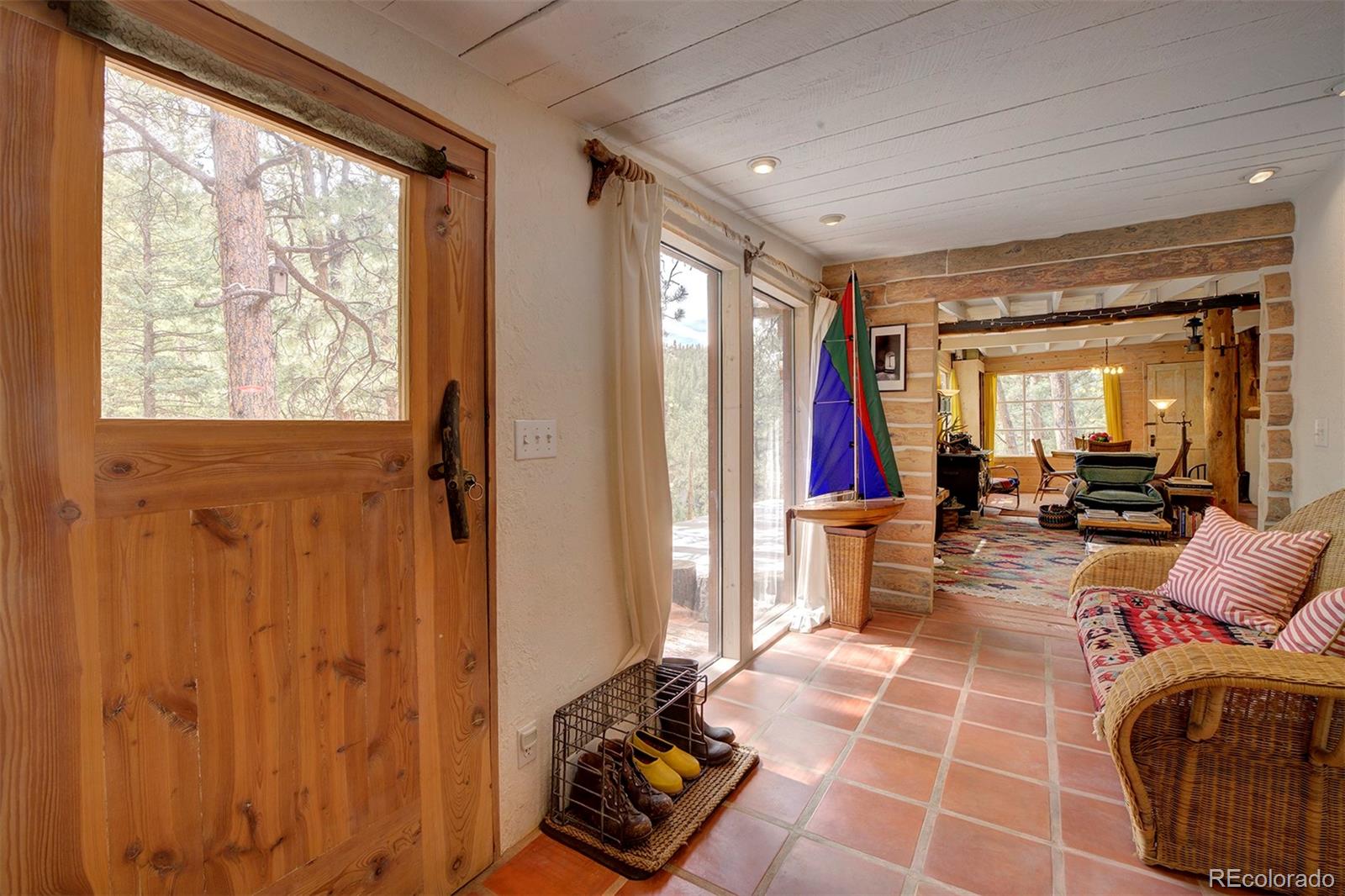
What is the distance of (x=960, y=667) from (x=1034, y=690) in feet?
1.05

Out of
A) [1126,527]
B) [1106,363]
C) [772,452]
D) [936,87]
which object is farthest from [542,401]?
[1106,363]

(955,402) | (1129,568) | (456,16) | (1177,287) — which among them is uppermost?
(1177,287)

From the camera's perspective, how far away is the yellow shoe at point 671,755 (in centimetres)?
192

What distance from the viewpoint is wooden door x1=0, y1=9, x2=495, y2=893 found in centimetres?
92

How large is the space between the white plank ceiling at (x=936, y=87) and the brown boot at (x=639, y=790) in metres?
1.90

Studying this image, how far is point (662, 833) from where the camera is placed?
1696mm

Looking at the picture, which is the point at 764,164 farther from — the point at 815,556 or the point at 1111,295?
the point at 1111,295

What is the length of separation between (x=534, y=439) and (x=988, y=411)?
10.8 m

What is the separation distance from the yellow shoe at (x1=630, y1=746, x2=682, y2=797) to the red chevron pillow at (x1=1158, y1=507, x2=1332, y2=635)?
1.99 meters

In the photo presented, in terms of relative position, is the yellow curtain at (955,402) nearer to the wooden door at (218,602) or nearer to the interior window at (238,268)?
the wooden door at (218,602)

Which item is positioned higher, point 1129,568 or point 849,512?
point 849,512

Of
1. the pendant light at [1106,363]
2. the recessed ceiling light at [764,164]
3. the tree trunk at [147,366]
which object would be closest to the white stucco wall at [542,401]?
the recessed ceiling light at [764,164]

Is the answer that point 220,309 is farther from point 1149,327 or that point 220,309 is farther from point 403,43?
point 1149,327
